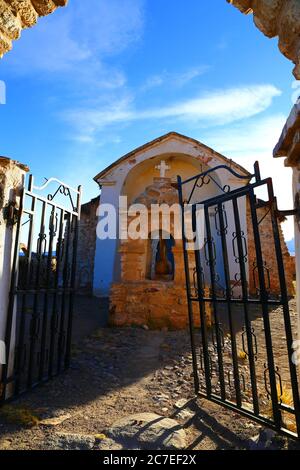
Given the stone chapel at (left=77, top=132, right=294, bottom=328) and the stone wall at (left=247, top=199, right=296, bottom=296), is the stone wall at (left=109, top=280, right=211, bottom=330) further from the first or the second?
the stone wall at (left=247, top=199, right=296, bottom=296)

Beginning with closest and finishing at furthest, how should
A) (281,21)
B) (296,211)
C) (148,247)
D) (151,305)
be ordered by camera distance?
(281,21) < (296,211) < (151,305) < (148,247)

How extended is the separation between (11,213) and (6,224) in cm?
12

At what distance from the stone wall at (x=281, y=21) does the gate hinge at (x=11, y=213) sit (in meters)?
2.77

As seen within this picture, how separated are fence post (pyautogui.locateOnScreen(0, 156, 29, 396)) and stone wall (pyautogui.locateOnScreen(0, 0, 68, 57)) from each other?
Result: 1.08 meters

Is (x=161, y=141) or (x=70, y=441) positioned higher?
(x=161, y=141)

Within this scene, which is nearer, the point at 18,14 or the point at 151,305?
the point at 18,14

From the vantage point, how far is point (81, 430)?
2.82 metres

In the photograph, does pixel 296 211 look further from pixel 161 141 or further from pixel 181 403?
pixel 161 141

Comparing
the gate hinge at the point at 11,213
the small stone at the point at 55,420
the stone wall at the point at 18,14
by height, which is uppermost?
the stone wall at the point at 18,14

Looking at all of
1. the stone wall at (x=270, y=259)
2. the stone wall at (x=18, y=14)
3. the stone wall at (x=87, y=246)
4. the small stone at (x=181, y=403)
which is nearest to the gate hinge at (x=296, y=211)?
the small stone at (x=181, y=403)

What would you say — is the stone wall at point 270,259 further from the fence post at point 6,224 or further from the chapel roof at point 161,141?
the fence post at point 6,224

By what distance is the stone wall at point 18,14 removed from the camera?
Result: 2674mm

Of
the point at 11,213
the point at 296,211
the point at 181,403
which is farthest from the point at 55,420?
the point at 296,211

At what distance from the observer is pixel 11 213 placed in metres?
3.30
